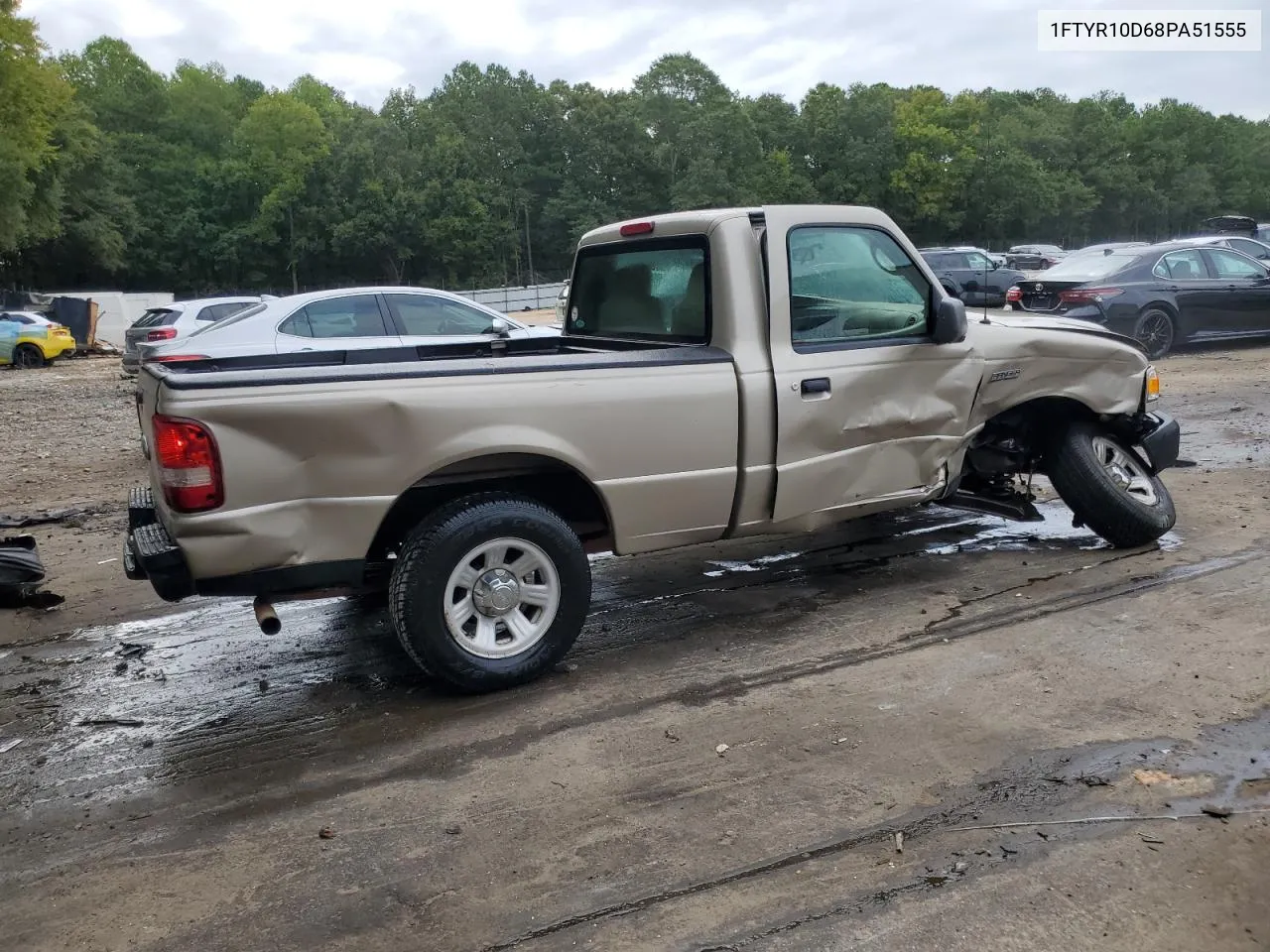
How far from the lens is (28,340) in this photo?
87.6 feet

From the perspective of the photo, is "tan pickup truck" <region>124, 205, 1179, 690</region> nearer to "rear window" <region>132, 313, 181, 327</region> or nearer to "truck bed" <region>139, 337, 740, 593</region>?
"truck bed" <region>139, 337, 740, 593</region>

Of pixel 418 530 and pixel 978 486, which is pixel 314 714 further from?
pixel 978 486

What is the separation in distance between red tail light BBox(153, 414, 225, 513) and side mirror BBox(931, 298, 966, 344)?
11.5 feet

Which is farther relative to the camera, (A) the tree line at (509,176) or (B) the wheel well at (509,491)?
(A) the tree line at (509,176)

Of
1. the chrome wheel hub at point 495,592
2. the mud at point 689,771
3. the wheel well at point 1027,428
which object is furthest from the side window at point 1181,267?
the chrome wheel hub at point 495,592

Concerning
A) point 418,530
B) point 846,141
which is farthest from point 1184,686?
point 846,141

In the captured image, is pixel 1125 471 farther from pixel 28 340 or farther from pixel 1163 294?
pixel 28 340

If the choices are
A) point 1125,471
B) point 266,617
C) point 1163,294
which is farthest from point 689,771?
point 1163,294

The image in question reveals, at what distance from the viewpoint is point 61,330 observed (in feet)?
91.9

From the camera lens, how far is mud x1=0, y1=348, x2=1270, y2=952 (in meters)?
2.95

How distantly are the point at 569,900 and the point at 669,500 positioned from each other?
2121 millimetres

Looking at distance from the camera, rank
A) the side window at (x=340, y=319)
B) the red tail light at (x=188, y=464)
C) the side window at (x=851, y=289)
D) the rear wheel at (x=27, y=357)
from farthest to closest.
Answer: the rear wheel at (x=27, y=357) < the side window at (x=340, y=319) < the side window at (x=851, y=289) < the red tail light at (x=188, y=464)

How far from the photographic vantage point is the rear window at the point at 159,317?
20281 mm

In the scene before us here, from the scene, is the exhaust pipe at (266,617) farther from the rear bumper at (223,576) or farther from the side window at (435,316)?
the side window at (435,316)
